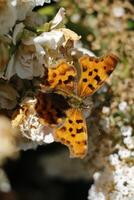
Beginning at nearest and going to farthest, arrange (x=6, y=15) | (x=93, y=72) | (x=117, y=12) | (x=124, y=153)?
(x=6, y=15) → (x=93, y=72) → (x=124, y=153) → (x=117, y=12)

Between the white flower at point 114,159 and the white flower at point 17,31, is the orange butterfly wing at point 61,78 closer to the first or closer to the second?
the white flower at point 17,31

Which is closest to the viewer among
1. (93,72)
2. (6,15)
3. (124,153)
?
(6,15)

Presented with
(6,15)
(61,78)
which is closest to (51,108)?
(61,78)

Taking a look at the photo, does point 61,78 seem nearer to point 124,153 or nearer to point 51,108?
point 51,108

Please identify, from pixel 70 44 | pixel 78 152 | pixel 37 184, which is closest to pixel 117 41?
pixel 70 44

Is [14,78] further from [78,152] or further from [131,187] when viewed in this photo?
[131,187]

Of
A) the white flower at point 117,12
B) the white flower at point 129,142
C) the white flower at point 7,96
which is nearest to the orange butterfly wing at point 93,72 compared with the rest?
the white flower at point 7,96
